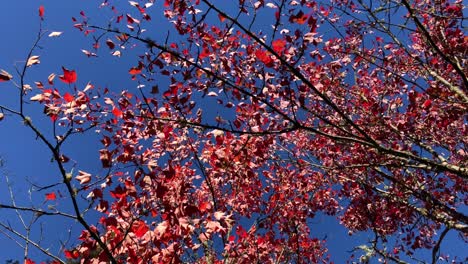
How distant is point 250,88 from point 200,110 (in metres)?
0.92

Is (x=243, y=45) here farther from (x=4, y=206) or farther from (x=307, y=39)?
(x=4, y=206)

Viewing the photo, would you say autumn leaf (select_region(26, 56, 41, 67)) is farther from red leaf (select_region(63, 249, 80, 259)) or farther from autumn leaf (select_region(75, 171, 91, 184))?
red leaf (select_region(63, 249, 80, 259))

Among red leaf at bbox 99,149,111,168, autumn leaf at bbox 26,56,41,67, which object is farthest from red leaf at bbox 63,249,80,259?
autumn leaf at bbox 26,56,41,67

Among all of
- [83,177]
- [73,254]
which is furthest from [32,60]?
[73,254]

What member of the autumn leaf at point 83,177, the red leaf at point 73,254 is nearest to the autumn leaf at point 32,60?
the autumn leaf at point 83,177

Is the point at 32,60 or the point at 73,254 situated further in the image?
the point at 73,254

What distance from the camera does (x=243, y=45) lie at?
20.9 feet

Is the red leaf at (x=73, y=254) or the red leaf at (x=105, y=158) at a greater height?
the red leaf at (x=105, y=158)

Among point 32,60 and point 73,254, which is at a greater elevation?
point 32,60

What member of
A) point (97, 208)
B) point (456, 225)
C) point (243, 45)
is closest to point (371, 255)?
point (456, 225)

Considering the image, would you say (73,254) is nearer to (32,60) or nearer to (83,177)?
(83,177)

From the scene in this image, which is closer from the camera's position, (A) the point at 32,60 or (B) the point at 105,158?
(A) the point at 32,60

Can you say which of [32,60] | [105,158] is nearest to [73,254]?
[105,158]

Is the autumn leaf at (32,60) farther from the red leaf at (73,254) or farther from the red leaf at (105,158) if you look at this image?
the red leaf at (73,254)
